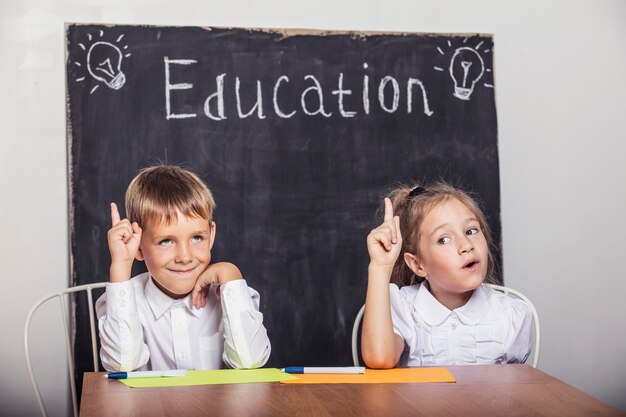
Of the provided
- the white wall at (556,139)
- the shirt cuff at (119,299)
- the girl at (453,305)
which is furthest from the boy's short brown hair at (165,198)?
the white wall at (556,139)

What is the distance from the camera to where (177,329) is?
2.18 meters

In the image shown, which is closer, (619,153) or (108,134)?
(108,134)

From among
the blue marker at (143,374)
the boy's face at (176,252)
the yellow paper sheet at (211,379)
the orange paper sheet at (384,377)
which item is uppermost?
the boy's face at (176,252)

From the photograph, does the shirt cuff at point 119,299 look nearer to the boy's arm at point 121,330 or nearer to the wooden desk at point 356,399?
the boy's arm at point 121,330

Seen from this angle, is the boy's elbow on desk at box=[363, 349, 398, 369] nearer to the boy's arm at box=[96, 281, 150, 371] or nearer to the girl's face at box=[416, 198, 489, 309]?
the girl's face at box=[416, 198, 489, 309]

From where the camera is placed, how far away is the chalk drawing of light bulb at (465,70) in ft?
10.8

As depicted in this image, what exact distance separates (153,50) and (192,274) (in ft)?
3.98

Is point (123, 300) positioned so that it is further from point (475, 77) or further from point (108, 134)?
point (475, 77)

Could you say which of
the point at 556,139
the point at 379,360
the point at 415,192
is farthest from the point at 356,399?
the point at 556,139

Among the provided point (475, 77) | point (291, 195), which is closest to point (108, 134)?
point (291, 195)

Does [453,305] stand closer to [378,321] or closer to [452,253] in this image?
[452,253]

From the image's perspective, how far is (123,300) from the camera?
6.55ft

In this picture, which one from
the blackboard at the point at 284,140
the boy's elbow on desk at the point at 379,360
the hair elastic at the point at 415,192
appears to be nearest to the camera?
the boy's elbow on desk at the point at 379,360

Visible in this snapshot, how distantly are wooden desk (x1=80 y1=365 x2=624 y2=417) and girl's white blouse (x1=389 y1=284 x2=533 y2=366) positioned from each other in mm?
420
